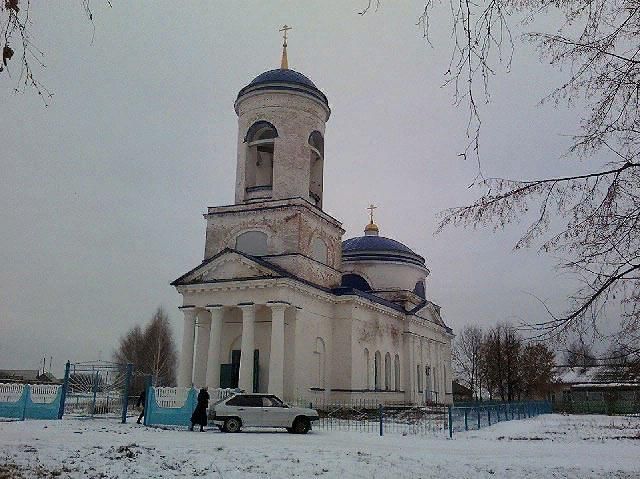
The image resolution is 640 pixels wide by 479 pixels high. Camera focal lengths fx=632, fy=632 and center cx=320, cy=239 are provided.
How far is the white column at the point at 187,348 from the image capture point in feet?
105

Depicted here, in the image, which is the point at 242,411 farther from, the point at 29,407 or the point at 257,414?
the point at 29,407

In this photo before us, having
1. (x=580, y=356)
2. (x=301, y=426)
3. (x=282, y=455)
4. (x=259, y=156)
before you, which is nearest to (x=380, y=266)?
(x=259, y=156)

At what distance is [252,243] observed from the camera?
34.2m

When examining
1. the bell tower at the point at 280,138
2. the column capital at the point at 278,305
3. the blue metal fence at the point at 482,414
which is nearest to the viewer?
the blue metal fence at the point at 482,414

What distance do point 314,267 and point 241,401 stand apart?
49.1ft

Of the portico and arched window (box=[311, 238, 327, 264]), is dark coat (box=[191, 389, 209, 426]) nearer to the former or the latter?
the portico

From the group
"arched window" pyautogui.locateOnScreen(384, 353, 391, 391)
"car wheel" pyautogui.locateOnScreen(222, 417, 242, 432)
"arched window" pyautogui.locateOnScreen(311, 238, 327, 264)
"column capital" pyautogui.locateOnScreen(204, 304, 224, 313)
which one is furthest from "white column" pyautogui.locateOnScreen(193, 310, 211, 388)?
"car wheel" pyautogui.locateOnScreen(222, 417, 242, 432)

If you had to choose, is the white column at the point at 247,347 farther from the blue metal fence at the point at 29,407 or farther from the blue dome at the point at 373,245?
the blue dome at the point at 373,245

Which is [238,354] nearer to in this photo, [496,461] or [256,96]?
[256,96]

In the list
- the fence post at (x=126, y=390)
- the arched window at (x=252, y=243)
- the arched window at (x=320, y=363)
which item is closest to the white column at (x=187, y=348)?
the arched window at (x=252, y=243)

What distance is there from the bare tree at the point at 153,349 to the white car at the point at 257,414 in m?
43.1

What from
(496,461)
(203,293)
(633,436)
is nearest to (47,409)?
(203,293)

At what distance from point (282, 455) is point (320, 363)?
20951mm

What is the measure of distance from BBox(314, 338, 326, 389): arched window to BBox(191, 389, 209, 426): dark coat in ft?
47.1
